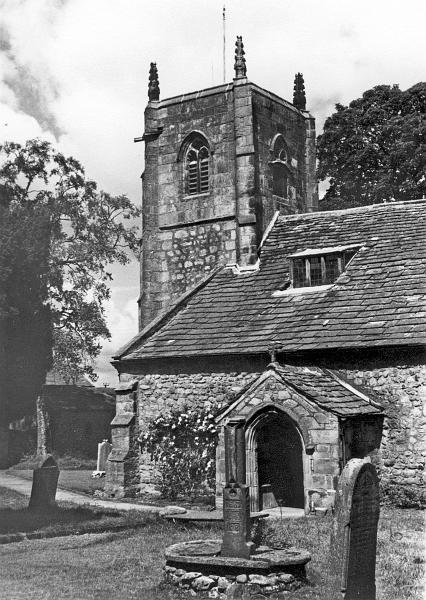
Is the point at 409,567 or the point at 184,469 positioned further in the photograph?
the point at 184,469

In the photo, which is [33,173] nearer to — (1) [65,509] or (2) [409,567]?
(1) [65,509]

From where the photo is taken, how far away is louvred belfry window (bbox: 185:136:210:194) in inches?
951

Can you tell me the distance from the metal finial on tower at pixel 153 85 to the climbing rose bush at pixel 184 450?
37.5ft

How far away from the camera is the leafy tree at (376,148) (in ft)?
96.0

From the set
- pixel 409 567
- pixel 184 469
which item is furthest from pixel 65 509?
pixel 409 567

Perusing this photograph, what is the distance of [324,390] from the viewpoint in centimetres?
1638

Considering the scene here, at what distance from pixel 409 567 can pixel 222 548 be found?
8.85 ft

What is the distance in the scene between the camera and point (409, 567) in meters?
10.7

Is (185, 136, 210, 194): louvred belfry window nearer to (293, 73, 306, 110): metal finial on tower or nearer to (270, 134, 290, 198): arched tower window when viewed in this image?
(270, 134, 290, 198): arched tower window

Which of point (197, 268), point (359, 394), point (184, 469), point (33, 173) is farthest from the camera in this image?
point (33, 173)

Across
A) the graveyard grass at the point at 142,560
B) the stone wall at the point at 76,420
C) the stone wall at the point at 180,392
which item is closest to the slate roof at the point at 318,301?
the stone wall at the point at 180,392

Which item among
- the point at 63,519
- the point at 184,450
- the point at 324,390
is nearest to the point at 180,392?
the point at 184,450

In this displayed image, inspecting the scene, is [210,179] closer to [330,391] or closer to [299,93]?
[299,93]

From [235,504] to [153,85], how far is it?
18.1 meters
